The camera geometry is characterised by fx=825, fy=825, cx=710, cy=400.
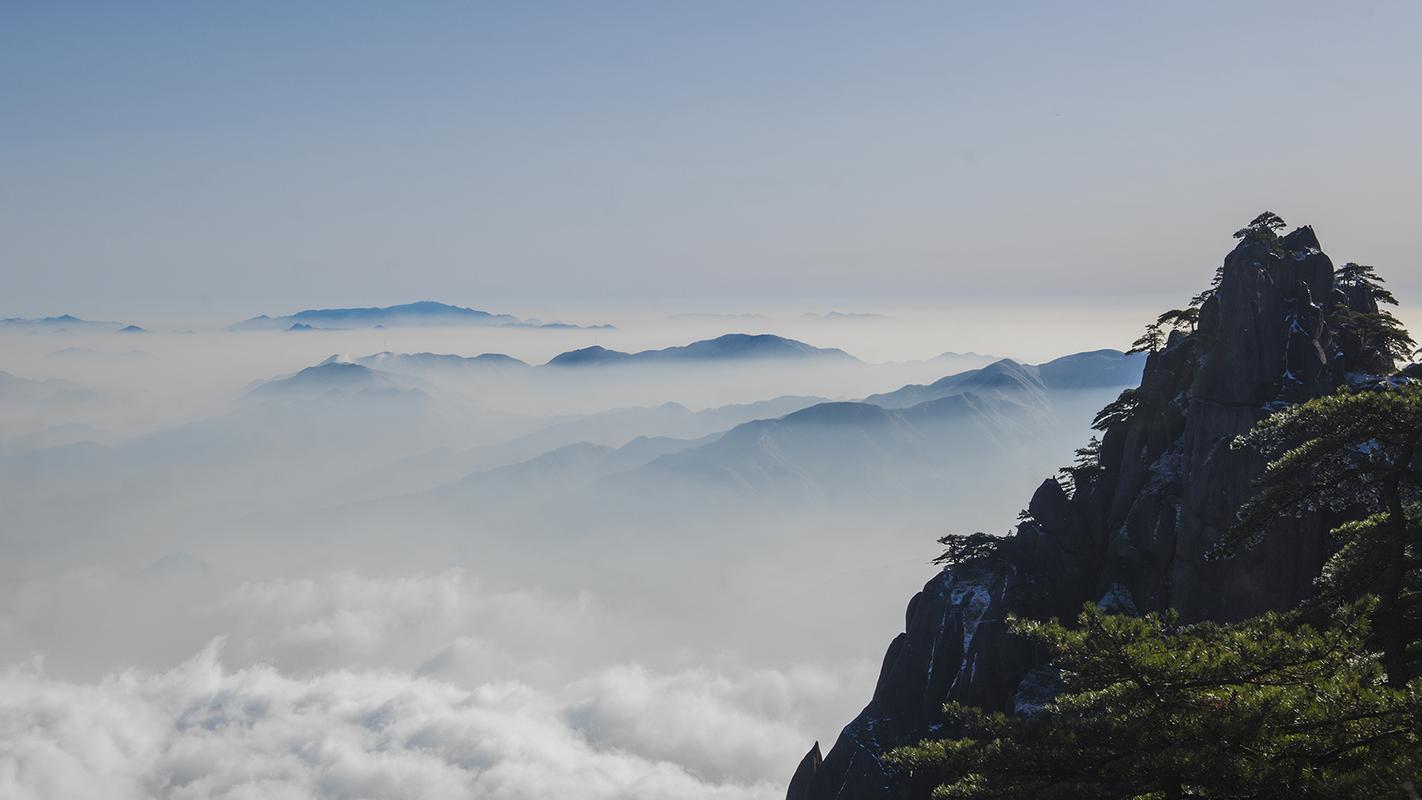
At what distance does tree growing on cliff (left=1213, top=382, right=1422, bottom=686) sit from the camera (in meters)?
21.2

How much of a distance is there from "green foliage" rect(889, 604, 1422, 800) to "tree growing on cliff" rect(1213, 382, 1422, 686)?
3490mm

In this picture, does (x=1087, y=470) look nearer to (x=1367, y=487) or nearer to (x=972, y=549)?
(x=972, y=549)

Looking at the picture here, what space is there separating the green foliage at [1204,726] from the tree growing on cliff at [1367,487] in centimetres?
349

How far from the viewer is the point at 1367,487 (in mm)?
22953

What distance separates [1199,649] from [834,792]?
5587 centimetres

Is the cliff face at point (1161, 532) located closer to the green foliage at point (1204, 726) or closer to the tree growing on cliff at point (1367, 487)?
the tree growing on cliff at point (1367, 487)

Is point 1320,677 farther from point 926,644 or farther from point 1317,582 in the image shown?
point 926,644

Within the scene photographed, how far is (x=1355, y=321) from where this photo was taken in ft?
209

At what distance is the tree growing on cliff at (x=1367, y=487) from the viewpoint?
69.6 ft

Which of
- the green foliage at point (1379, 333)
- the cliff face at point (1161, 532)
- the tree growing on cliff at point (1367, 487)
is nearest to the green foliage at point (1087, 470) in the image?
the cliff face at point (1161, 532)

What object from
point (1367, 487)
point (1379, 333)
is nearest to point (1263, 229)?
point (1379, 333)

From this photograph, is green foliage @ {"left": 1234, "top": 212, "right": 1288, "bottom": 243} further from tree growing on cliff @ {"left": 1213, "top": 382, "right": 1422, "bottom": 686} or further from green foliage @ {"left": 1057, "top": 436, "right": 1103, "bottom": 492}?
tree growing on cliff @ {"left": 1213, "top": 382, "right": 1422, "bottom": 686}

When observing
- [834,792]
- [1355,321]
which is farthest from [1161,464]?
[834,792]

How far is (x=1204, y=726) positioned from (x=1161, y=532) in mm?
50285
